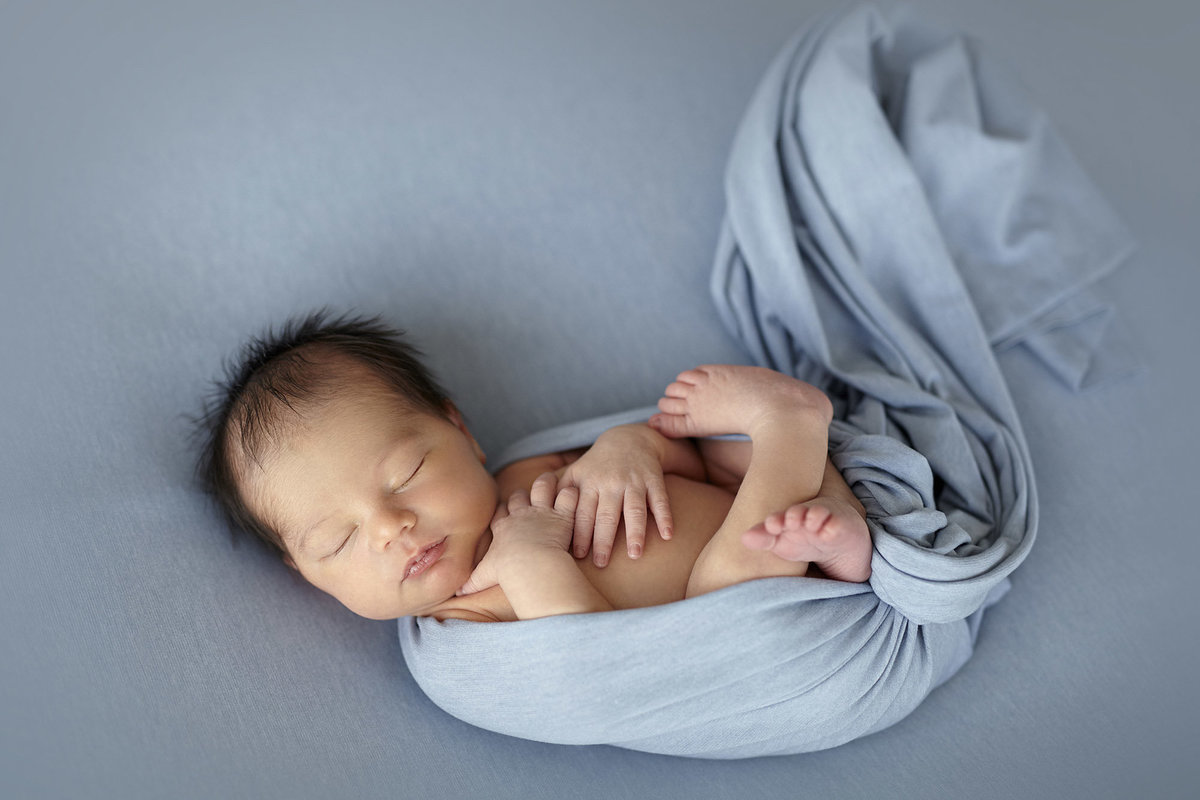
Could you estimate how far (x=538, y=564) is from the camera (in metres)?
1.19

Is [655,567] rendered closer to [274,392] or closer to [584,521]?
[584,521]

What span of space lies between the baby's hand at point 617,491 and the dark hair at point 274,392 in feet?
0.89

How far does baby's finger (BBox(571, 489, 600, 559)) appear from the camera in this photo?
49.6 inches

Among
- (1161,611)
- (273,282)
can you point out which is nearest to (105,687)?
(273,282)

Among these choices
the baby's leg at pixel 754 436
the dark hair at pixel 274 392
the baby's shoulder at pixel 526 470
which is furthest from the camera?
the baby's shoulder at pixel 526 470

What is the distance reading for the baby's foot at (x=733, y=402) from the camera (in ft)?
4.17

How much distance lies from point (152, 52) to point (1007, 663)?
204 cm

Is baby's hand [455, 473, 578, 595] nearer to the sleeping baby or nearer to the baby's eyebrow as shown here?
the sleeping baby

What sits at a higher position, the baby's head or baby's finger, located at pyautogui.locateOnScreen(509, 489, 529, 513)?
the baby's head

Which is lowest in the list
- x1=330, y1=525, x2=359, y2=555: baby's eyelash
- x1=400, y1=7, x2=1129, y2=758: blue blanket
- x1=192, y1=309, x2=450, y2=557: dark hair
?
x1=400, y1=7, x2=1129, y2=758: blue blanket

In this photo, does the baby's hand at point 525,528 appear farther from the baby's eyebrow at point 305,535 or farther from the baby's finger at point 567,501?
the baby's eyebrow at point 305,535

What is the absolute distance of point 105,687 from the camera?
119cm

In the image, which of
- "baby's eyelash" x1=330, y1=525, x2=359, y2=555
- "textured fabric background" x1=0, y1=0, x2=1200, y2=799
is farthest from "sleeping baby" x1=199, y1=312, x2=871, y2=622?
"textured fabric background" x1=0, y1=0, x2=1200, y2=799

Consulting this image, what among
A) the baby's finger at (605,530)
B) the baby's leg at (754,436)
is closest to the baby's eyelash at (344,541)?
the baby's finger at (605,530)
